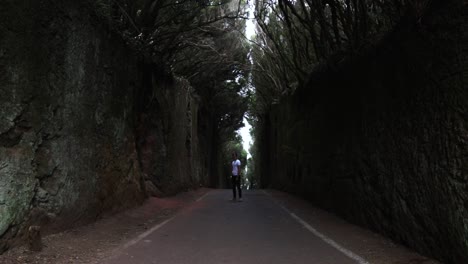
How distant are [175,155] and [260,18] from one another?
25.4 ft

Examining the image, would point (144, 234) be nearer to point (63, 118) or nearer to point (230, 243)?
point (230, 243)

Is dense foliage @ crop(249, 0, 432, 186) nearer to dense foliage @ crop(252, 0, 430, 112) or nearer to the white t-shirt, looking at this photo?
dense foliage @ crop(252, 0, 430, 112)

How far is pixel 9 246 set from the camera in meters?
7.32

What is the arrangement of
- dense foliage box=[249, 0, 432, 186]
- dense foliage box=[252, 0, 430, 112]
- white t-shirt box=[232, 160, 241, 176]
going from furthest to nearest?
white t-shirt box=[232, 160, 241, 176] → dense foliage box=[252, 0, 430, 112] → dense foliage box=[249, 0, 432, 186]

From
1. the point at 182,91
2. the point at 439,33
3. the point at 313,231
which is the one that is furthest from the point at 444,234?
the point at 182,91

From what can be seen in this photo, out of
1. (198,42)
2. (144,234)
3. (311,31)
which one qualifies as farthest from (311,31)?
(144,234)

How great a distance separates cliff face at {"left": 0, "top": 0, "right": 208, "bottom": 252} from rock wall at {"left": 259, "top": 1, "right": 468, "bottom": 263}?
6461 mm

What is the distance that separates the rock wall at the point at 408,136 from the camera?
699cm

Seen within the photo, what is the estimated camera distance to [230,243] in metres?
9.32

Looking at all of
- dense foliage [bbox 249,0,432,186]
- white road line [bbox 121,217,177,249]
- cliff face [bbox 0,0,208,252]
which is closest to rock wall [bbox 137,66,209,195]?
cliff face [bbox 0,0,208,252]

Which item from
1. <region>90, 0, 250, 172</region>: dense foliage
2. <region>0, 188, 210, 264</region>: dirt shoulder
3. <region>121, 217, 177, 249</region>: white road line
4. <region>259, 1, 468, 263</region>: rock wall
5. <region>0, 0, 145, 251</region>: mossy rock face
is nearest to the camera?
<region>259, 1, 468, 263</region>: rock wall

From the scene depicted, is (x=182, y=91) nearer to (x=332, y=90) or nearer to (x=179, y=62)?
(x=179, y=62)

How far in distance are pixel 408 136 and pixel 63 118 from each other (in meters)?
6.83

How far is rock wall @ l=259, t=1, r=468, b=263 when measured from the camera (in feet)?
22.9
